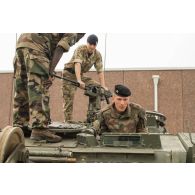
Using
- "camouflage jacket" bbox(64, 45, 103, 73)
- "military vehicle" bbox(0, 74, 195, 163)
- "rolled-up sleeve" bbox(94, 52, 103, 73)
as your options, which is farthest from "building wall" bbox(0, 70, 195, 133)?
"military vehicle" bbox(0, 74, 195, 163)

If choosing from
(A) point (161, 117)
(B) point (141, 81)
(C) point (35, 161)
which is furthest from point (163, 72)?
(C) point (35, 161)

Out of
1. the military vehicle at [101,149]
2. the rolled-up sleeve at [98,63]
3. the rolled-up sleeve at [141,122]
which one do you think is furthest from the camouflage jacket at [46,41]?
the rolled-up sleeve at [98,63]

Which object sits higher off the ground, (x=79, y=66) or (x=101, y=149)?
(x=79, y=66)

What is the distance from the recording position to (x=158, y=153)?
7.91 ft

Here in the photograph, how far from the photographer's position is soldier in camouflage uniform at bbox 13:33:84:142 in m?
2.89

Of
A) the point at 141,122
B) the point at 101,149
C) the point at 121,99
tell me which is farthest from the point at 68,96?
the point at 101,149

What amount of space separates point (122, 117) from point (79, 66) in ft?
5.56

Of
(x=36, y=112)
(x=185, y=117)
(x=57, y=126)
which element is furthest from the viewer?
(x=185, y=117)

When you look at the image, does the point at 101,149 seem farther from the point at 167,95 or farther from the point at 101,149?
the point at 167,95

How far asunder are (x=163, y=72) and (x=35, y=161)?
896 cm

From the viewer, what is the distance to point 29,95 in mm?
2920

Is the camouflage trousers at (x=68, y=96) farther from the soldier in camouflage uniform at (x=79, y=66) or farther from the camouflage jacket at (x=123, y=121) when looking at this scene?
the camouflage jacket at (x=123, y=121)

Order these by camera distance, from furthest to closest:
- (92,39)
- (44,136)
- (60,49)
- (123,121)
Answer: (92,39) < (123,121) < (60,49) < (44,136)

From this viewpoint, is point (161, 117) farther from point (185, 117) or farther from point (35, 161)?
point (185, 117)
